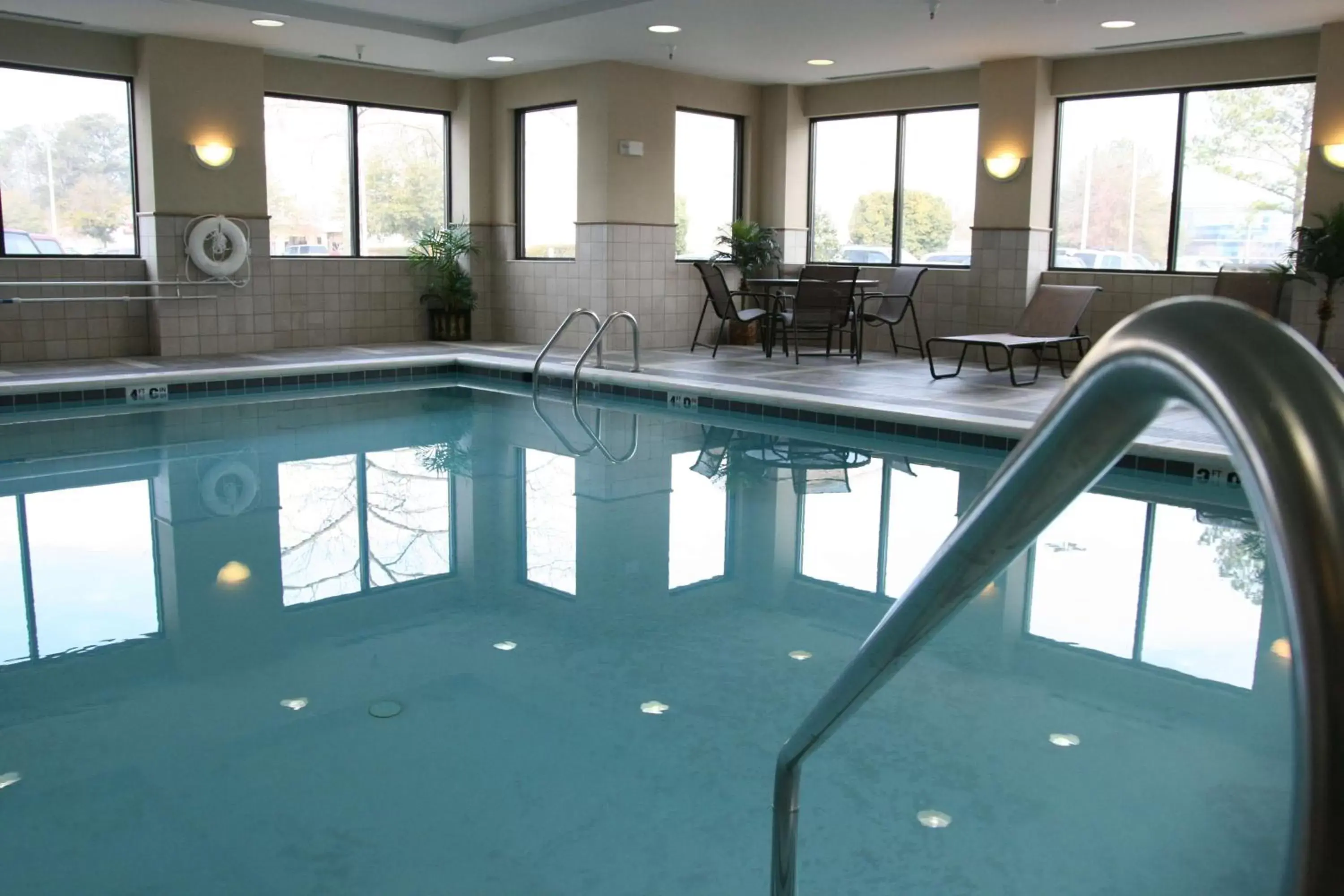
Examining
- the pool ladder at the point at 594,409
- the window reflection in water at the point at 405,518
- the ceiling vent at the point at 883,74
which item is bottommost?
the window reflection in water at the point at 405,518

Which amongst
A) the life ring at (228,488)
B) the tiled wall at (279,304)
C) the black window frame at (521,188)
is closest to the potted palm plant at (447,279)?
the tiled wall at (279,304)

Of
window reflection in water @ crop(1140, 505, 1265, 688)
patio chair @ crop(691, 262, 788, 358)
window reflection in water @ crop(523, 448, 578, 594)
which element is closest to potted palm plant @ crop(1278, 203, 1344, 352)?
window reflection in water @ crop(1140, 505, 1265, 688)

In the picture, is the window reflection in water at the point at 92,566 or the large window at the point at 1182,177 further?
the large window at the point at 1182,177

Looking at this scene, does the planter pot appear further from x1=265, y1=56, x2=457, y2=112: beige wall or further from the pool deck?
x1=265, y1=56, x2=457, y2=112: beige wall

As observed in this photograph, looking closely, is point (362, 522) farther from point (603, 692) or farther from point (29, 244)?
point (29, 244)

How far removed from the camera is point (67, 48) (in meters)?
8.61

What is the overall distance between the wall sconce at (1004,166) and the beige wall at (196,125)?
6049 mm

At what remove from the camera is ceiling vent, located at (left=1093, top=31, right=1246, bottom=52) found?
8281 millimetres

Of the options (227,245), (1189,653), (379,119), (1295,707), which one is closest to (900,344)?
(379,119)

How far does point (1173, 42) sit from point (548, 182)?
213 inches

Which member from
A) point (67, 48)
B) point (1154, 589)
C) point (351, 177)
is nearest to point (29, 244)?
point (67, 48)

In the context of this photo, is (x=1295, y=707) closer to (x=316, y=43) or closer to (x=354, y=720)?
(x=354, y=720)

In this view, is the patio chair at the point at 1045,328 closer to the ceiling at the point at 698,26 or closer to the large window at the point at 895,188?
the large window at the point at 895,188

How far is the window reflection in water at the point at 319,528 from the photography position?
3867 mm
